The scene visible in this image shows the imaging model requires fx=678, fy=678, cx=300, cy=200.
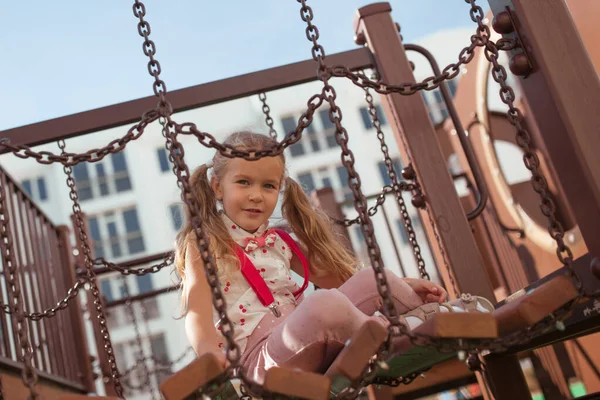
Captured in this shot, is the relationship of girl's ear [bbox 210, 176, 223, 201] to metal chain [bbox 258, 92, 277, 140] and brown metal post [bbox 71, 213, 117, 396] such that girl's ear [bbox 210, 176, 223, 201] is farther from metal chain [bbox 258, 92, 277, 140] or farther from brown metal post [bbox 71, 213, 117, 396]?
brown metal post [bbox 71, 213, 117, 396]

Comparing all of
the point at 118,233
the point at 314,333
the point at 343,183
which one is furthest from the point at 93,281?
the point at 118,233

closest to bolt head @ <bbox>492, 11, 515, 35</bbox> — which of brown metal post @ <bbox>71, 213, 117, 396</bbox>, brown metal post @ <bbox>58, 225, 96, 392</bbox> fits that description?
brown metal post @ <bbox>71, 213, 117, 396</bbox>

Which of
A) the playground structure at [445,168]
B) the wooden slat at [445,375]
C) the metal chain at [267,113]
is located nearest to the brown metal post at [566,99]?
the playground structure at [445,168]

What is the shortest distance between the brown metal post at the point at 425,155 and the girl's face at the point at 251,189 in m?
0.71

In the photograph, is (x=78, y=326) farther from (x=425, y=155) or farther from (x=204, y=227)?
(x=425, y=155)

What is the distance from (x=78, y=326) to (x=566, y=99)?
372 centimetres

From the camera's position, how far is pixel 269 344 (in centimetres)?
183

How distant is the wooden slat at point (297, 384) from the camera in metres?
1.33

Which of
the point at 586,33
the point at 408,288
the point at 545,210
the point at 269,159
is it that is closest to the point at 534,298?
the point at 545,210

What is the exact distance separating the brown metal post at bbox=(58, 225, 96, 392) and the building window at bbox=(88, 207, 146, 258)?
95.4ft

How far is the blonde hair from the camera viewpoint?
2.24 metres

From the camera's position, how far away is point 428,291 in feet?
6.89

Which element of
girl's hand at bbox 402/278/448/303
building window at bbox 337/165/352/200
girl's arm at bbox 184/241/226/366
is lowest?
girl's hand at bbox 402/278/448/303

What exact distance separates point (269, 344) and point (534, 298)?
2.31 feet
